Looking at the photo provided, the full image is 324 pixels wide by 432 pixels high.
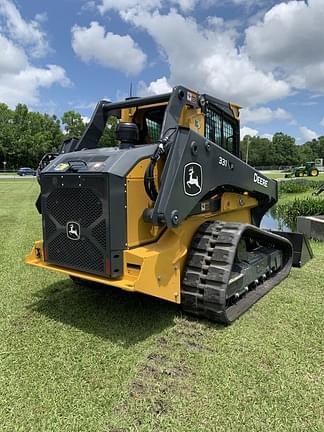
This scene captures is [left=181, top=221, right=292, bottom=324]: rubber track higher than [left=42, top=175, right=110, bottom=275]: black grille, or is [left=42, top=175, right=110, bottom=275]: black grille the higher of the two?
[left=42, top=175, right=110, bottom=275]: black grille

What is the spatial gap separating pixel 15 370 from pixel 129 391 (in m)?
0.98

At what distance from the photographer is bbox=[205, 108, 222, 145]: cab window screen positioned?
4762 millimetres

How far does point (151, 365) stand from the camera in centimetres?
324

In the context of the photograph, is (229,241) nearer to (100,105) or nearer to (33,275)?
(100,105)

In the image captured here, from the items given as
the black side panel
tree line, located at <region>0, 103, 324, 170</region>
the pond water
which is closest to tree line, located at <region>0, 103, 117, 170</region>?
tree line, located at <region>0, 103, 324, 170</region>

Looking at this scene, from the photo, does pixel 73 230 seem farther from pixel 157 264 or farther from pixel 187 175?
pixel 187 175

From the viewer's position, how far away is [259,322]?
13.5 ft

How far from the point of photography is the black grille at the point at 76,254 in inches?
144

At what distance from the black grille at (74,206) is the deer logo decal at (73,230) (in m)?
0.04

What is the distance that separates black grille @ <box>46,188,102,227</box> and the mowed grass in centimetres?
112

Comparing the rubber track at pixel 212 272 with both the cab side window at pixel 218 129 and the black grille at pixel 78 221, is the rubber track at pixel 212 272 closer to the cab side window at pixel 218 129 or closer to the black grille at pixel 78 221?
the black grille at pixel 78 221

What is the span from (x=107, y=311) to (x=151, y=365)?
124 cm

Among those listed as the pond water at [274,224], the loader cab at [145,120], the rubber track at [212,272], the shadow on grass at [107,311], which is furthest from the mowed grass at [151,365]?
the pond water at [274,224]

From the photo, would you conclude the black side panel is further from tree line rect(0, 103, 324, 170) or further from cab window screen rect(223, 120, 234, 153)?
tree line rect(0, 103, 324, 170)
